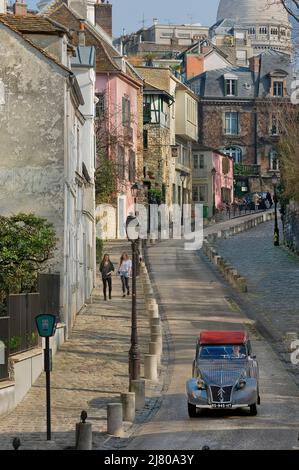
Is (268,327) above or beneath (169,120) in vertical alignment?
beneath

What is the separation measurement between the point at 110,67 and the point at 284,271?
2361 cm

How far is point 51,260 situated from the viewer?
40.5 metres

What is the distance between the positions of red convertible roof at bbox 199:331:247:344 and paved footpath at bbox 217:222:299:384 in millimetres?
4099

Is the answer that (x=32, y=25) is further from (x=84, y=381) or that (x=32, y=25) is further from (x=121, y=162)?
(x=121, y=162)

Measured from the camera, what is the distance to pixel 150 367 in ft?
110

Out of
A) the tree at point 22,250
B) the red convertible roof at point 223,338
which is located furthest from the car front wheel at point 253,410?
the tree at point 22,250

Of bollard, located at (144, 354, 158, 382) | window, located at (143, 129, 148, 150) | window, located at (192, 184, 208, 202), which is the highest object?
window, located at (143, 129, 148, 150)

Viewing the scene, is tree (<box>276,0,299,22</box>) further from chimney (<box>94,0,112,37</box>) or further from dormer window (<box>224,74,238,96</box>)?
dormer window (<box>224,74,238,96</box>)

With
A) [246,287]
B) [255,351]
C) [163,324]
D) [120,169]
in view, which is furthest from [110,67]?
[255,351]

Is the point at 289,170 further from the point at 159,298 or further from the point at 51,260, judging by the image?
the point at 51,260

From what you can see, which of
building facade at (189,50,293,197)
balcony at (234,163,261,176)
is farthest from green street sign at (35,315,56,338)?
balcony at (234,163,261,176)

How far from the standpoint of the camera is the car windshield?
95.5 ft

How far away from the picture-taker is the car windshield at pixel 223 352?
2909 cm

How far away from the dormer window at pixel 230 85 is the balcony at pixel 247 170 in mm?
7302
